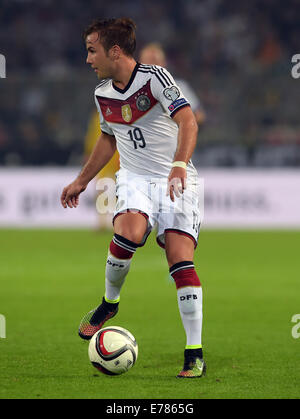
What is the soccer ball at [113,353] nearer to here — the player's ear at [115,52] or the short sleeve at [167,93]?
the short sleeve at [167,93]

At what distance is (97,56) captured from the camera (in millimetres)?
4902

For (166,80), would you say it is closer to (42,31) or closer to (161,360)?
(161,360)

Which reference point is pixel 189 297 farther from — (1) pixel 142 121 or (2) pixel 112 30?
(2) pixel 112 30

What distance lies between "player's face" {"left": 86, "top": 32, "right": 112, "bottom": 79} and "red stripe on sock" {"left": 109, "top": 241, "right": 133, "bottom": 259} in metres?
1.01

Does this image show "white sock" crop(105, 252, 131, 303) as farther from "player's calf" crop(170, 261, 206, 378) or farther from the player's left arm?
the player's left arm

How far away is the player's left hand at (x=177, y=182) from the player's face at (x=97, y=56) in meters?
0.81

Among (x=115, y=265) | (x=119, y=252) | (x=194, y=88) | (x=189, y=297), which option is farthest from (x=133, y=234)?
(x=194, y=88)

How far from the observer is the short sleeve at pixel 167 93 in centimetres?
478

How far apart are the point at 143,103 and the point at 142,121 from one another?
0.11m

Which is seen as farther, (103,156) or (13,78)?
(13,78)

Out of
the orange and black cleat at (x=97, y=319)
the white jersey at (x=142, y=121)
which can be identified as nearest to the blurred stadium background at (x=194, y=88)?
the orange and black cleat at (x=97, y=319)
